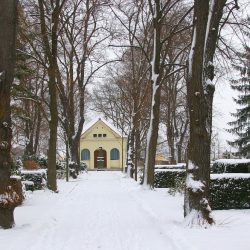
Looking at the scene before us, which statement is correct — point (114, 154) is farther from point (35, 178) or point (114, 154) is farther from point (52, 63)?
point (52, 63)

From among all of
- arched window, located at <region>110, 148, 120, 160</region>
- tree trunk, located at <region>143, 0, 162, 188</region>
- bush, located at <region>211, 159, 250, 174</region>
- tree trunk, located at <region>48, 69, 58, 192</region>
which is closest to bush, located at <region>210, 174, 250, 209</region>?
bush, located at <region>211, 159, 250, 174</region>

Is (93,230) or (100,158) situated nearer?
(93,230)

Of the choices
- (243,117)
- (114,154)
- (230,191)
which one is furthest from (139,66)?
(114,154)

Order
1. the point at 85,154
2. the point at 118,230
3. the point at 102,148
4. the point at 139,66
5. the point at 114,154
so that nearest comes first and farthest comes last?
the point at 118,230
the point at 139,66
the point at 114,154
the point at 102,148
the point at 85,154

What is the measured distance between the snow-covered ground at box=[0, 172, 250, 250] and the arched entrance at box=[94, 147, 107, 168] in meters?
59.4

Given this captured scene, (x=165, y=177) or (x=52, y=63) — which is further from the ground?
(x=52, y=63)

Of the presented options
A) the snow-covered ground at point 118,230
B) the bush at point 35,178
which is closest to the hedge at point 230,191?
the snow-covered ground at point 118,230

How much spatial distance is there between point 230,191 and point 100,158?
61.1m

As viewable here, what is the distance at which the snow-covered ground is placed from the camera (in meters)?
8.60

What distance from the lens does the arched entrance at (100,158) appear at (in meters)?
75.4

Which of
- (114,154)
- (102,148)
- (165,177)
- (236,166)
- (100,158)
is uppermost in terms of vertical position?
(102,148)

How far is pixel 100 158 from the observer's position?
75438 millimetres

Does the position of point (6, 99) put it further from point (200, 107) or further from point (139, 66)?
point (139, 66)

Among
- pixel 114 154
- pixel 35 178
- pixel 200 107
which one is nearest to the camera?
pixel 200 107
